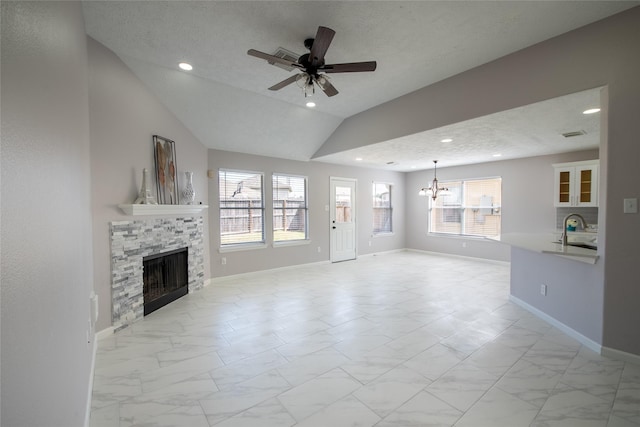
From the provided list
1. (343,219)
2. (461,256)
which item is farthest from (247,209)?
(461,256)

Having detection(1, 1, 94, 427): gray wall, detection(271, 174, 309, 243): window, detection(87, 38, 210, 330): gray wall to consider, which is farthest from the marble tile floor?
detection(271, 174, 309, 243): window

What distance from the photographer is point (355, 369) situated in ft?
8.04

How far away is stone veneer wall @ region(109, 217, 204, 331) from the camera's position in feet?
10.5

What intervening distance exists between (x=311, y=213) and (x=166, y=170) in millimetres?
3467

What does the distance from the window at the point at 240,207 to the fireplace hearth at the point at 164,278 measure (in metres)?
1.08

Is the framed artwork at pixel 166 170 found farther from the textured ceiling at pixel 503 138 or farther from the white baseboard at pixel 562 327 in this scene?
the white baseboard at pixel 562 327

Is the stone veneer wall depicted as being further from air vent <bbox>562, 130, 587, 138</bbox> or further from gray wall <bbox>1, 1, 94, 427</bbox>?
air vent <bbox>562, 130, 587, 138</bbox>

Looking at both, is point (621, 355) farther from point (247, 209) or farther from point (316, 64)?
point (247, 209)

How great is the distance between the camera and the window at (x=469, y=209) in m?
7.06

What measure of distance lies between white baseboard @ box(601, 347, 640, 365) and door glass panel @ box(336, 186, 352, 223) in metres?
5.33

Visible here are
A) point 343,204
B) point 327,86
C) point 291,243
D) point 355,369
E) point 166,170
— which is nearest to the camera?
point 355,369

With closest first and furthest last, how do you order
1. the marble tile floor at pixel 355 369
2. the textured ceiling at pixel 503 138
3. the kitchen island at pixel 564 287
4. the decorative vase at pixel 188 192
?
the marble tile floor at pixel 355 369 → the kitchen island at pixel 564 287 → the textured ceiling at pixel 503 138 → the decorative vase at pixel 188 192

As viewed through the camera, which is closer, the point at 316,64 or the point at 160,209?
the point at 316,64

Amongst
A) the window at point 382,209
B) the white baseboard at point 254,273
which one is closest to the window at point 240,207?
the white baseboard at point 254,273
